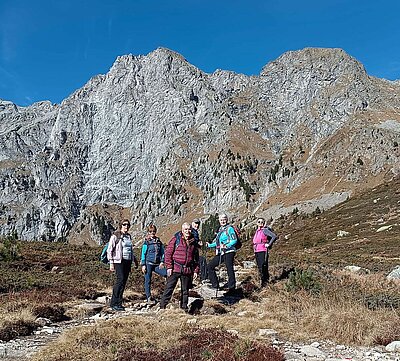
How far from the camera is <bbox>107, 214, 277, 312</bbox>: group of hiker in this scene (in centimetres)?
1330

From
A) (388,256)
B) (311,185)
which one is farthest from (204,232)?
(388,256)

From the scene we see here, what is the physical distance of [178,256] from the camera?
43.5 feet

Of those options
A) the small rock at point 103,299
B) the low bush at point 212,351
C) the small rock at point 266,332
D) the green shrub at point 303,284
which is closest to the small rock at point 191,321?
the small rock at point 266,332

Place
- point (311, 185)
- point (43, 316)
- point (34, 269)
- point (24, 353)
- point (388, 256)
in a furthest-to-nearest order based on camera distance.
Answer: point (311, 185)
point (388, 256)
point (34, 269)
point (43, 316)
point (24, 353)

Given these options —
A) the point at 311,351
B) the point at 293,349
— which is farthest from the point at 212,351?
the point at 311,351

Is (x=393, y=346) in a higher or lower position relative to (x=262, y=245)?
lower

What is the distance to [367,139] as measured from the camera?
174500 mm

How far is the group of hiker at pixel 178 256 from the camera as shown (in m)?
13.3

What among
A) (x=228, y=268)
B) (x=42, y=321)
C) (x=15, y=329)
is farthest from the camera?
(x=228, y=268)

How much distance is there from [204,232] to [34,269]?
554 feet

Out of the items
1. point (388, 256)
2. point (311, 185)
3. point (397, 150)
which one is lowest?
point (388, 256)

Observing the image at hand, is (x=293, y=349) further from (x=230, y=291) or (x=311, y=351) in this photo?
(x=230, y=291)

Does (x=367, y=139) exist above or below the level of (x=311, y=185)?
above

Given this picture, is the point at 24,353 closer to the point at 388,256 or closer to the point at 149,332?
the point at 149,332
